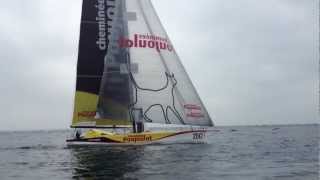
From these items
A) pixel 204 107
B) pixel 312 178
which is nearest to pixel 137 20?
pixel 204 107

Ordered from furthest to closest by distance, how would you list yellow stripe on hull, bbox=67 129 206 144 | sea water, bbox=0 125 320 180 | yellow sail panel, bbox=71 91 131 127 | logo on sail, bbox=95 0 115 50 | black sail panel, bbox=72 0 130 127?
logo on sail, bbox=95 0 115 50, black sail panel, bbox=72 0 130 127, yellow sail panel, bbox=71 91 131 127, yellow stripe on hull, bbox=67 129 206 144, sea water, bbox=0 125 320 180

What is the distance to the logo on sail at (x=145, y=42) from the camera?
132ft

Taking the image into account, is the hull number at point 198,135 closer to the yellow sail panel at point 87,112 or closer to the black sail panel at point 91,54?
the yellow sail panel at point 87,112

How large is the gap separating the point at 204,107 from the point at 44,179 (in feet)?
64.4

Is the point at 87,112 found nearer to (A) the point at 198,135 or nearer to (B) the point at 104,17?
(B) the point at 104,17

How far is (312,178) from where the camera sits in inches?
832

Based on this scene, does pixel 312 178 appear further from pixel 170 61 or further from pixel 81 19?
pixel 81 19

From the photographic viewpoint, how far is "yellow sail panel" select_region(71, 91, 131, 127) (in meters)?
41.2

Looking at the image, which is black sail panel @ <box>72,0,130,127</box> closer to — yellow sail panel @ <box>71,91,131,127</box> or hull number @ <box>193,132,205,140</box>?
yellow sail panel @ <box>71,91,131,127</box>

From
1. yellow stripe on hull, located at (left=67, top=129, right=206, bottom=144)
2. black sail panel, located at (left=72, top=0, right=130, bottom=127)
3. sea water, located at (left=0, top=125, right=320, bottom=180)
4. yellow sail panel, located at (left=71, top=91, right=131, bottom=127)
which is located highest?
black sail panel, located at (left=72, top=0, right=130, bottom=127)

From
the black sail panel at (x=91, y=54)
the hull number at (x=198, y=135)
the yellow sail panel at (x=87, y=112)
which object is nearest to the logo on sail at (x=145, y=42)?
the black sail panel at (x=91, y=54)

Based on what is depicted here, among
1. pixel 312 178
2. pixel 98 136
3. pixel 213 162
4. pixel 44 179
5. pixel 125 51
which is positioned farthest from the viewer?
pixel 125 51

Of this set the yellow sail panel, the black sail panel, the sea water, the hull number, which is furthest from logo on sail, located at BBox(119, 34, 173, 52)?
the sea water

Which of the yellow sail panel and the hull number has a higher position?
the yellow sail panel
